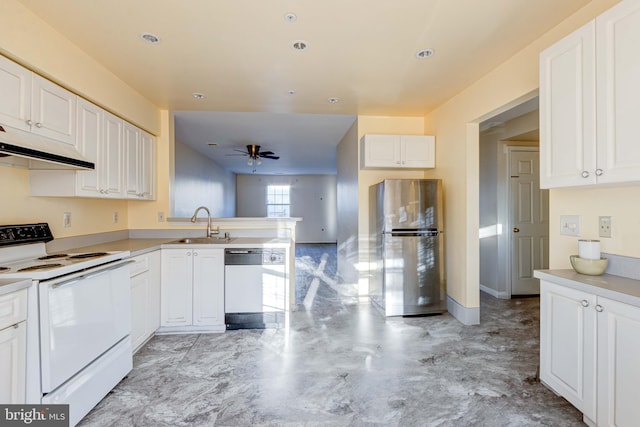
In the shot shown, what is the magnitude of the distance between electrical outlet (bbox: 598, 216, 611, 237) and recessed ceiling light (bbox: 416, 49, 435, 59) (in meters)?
1.65

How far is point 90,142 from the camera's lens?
94.0 inches

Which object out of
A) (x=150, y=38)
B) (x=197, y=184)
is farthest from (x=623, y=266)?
(x=197, y=184)

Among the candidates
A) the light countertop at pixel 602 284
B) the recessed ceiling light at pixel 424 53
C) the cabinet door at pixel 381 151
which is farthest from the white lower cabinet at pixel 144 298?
the light countertop at pixel 602 284

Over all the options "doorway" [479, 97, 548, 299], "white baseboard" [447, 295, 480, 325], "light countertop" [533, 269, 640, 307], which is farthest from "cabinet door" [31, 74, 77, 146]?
"doorway" [479, 97, 548, 299]

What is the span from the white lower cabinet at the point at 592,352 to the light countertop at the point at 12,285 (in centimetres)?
283

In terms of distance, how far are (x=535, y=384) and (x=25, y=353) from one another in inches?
122

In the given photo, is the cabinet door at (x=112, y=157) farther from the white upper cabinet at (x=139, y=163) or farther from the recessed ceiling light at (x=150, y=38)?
the recessed ceiling light at (x=150, y=38)

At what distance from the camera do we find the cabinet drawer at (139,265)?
2.40m

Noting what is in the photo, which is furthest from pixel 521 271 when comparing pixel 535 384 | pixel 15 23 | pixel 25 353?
pixel 15 23

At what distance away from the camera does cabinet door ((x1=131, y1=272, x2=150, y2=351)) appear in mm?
2402

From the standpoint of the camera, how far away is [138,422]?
1.69 meters

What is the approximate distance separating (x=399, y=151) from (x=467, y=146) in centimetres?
81

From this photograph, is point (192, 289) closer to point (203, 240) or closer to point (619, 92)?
point (203, 240)

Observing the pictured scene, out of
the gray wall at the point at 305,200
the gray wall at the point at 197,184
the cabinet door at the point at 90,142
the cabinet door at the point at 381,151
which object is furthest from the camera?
the gray wall at the point at 305,200
